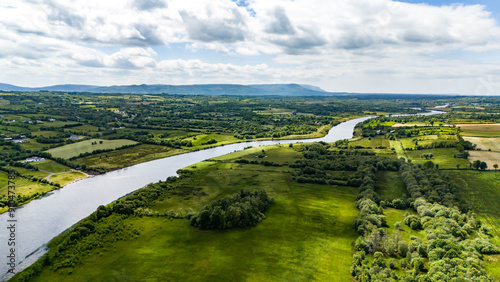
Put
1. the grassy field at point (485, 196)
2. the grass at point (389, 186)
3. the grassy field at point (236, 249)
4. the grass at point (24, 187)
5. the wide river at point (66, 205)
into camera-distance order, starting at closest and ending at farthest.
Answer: the grassy field at point (236, 249) < the grassy field at point (485, 196) < the wide river at point (66, 205) < the grass at point (24, 187) < the grass at point (389, 186)

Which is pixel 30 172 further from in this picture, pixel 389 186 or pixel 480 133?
pixel 480 133

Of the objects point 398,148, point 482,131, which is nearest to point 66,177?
point 398,148

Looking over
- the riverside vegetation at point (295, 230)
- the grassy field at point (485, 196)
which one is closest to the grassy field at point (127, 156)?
the riverside vegetation at point (295, 230)

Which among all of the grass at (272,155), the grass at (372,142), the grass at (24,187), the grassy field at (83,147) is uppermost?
the grass at (372,142)

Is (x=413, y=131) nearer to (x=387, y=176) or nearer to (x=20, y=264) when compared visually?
(x=387, y=176)

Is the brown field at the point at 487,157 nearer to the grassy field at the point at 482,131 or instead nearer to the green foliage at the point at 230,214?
the grassy field at the point at 482,131

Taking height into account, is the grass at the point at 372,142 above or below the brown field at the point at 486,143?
below

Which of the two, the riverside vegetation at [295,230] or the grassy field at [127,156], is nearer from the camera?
the riverside vegetation at [295,230]
